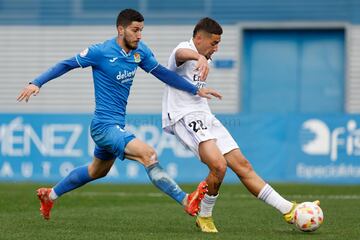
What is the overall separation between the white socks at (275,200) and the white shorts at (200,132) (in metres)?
0.54

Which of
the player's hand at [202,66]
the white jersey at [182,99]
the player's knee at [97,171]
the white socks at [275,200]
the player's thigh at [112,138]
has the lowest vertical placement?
the white socks at [275,200]

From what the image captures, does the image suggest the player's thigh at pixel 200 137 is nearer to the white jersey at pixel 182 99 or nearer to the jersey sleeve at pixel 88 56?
the white jersey at pixel 182 99

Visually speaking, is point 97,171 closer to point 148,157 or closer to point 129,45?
point 148,157

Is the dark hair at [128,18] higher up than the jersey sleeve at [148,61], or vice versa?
the dark hair at [128,18]

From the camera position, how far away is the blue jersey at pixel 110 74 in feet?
33.0

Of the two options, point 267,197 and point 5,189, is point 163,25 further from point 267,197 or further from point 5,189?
point 267,197

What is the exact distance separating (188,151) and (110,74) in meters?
9.91

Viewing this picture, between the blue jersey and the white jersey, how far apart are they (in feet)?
1.46

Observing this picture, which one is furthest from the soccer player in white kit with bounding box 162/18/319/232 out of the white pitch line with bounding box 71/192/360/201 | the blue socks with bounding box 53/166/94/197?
the white pitch line with bounding box 71/192/360/201

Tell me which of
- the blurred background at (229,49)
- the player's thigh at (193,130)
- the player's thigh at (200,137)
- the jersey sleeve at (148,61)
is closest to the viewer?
A: the player's thigh at (200,137)

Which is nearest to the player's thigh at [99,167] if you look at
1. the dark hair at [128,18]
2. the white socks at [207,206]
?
the white socks at [207,206]

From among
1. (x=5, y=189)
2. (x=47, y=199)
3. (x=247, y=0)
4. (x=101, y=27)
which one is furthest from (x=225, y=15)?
(x=47, y=199)

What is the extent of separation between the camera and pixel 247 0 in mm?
26031

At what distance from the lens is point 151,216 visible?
11.9m
